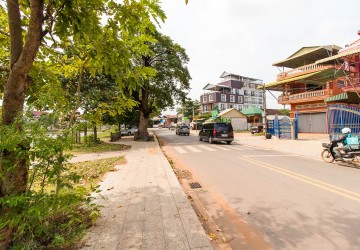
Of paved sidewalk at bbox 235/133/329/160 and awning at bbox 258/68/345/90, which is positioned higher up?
awning at bbox 258/68/345/90

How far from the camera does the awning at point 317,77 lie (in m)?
20.5

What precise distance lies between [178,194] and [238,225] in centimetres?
185

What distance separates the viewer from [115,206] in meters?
4.89

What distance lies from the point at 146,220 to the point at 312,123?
91.9 ft

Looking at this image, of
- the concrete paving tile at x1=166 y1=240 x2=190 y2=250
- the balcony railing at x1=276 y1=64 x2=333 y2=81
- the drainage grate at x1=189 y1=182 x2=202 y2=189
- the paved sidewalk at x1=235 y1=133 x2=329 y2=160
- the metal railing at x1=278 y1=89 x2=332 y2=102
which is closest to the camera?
the concrete paving tile at x1=166 y1=240 x2=190 y2=250

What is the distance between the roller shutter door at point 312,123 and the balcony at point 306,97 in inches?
73.7

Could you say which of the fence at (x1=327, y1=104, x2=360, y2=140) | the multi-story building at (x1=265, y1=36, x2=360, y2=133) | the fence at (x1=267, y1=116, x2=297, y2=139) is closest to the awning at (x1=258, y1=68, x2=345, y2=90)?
the multi-story building at (x1=265, y1=36, x2=360, y2=133)

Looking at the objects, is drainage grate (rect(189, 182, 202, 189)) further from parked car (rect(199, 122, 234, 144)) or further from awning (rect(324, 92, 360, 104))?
awning (rect(324, 92, 360, 104))

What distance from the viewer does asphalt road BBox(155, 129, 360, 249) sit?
369 centimetres

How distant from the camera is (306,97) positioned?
27.4 meters

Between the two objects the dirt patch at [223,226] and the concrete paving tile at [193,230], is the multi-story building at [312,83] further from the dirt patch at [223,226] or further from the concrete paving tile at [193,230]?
the concrete paving tile at [193,230]

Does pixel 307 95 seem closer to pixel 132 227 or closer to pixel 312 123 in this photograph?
pixel 312 123

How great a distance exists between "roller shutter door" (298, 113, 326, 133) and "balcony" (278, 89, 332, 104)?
1872 millimetres

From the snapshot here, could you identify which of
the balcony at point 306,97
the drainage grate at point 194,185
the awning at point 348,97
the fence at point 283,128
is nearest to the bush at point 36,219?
the drainage grate at point 194,185
